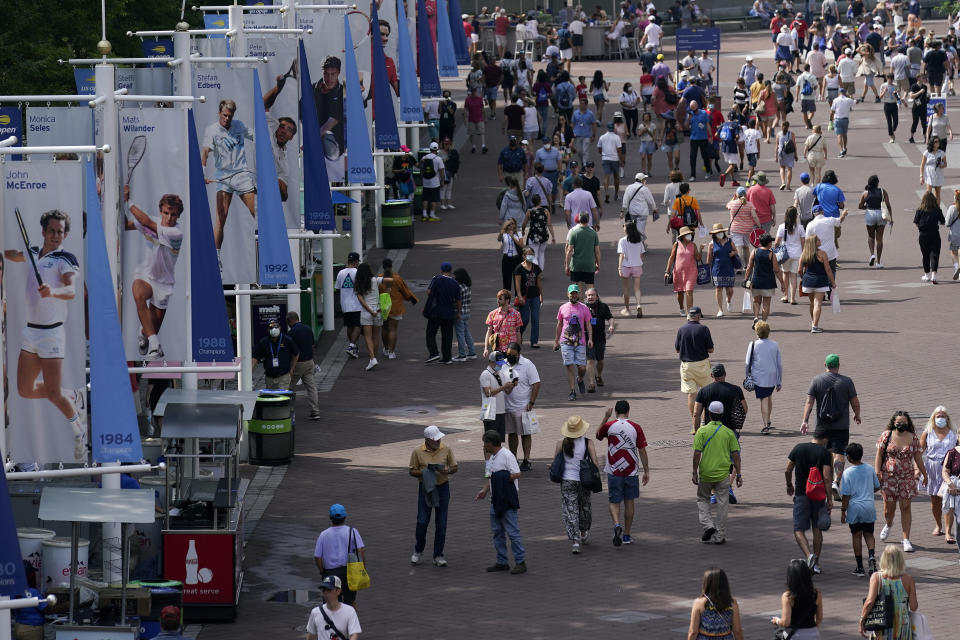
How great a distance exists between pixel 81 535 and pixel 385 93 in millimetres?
15787

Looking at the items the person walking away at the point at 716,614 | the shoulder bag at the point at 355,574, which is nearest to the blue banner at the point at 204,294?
the shoulder bag at the point at 355,574

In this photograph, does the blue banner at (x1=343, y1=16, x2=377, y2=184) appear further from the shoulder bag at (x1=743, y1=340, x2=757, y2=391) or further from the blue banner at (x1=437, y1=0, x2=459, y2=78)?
the blue banner at (x1=437, y1=0, x2=459, y2=78)

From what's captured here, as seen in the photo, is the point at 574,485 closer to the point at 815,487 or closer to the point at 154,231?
the point at 815,487

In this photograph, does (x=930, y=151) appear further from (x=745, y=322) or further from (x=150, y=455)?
(x=150, y=455)

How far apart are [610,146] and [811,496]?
2135 cm

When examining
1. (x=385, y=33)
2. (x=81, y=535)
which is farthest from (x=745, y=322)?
(x=81, y=535)

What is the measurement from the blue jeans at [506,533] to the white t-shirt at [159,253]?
392 cm

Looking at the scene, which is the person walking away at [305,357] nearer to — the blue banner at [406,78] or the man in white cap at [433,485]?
the man in white cap at [433,485]

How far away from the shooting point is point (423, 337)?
28375 mm

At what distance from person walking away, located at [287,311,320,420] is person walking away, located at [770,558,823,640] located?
10.8 m

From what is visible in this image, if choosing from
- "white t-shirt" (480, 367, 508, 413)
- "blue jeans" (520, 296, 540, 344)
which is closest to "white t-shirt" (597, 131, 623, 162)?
"blue jeans" (520, 296, 540, 344)

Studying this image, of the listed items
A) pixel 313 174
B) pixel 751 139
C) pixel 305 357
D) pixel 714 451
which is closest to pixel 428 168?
pixel 751 139

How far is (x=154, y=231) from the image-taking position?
1639cm

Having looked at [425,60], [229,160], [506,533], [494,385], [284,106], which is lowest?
[506,533]
